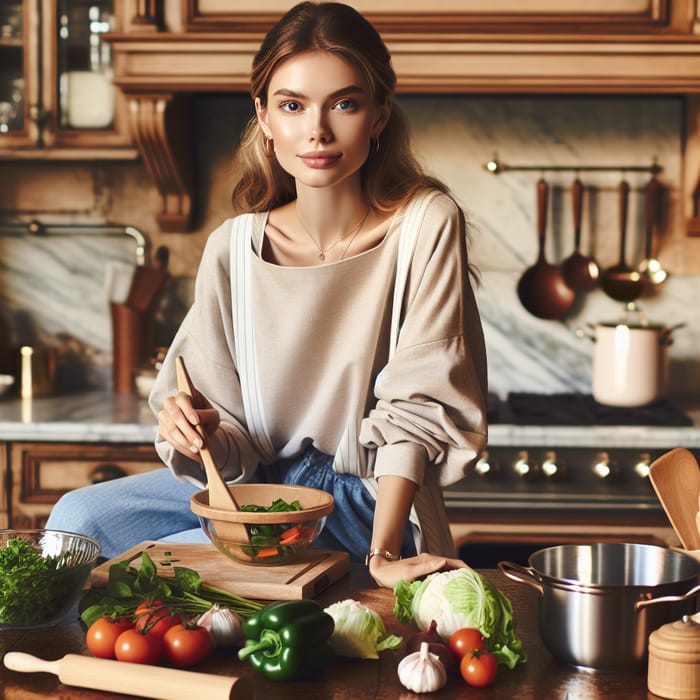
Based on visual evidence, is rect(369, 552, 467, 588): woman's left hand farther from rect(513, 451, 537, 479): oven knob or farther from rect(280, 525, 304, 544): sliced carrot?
rect(513, 451, 537, 479): oven knob

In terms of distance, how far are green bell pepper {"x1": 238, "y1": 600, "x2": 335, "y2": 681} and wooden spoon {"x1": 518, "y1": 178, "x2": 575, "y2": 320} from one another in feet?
7.42

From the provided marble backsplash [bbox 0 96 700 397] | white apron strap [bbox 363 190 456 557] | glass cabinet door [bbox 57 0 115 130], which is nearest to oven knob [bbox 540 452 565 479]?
marble backsplash [bbox 0 96 700 397]

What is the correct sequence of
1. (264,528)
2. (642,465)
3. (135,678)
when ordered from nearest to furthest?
(135,678) < (264,528) < (642,465)

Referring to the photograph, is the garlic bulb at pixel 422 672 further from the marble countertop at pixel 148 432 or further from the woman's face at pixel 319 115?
the marble countertop at pixel 148 432

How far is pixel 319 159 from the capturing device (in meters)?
1.59

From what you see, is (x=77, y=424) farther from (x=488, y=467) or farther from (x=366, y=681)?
(x=366, y=681)

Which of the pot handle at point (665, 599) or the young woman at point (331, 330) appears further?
the young woman at point (331, 330)

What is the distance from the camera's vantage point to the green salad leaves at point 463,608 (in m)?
1.13

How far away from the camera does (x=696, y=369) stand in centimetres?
326

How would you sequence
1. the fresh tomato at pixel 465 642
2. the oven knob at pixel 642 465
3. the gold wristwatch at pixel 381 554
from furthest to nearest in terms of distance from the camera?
1. the oven knob at pixel 642 465
2. the gold wristwatch at pixel 381 554
3. the fresh tomato at pixel 465 642

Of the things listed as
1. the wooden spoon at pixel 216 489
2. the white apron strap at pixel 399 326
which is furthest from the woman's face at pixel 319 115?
the wooden spoon at pixel 216 489

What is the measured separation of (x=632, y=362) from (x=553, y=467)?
0.43m

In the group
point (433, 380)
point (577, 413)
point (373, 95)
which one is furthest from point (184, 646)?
point (577, 413)

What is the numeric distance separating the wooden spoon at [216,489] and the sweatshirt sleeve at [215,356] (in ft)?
0.58
